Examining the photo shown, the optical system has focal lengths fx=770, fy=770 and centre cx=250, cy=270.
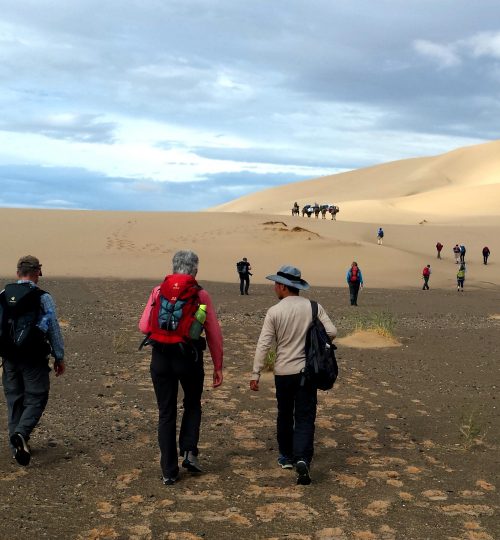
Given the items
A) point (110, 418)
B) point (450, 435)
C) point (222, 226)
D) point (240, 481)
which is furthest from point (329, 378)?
point (222, 226)

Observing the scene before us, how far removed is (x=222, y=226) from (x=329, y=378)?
127 feet

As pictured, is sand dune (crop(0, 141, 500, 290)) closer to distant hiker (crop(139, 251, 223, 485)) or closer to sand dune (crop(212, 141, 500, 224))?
sand dune (crop(212, 141, 500, 224))

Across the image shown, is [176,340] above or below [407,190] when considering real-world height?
Answer: below

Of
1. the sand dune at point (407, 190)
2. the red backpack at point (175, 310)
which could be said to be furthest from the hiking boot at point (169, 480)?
the sand dune at point (407, 190)

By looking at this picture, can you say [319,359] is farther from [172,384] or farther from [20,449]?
[20,449]

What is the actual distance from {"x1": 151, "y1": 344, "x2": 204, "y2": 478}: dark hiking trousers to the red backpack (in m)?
0.10

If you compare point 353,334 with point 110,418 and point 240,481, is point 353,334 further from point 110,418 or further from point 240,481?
point 240,481

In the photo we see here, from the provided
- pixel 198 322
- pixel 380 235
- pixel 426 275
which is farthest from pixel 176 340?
pixel 380 235

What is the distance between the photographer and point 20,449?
6215 millimetres

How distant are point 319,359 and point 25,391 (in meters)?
2.48

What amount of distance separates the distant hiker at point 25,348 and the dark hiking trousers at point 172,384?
3.40 feet

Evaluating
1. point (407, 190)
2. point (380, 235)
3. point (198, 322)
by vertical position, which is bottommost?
point (198, 322)

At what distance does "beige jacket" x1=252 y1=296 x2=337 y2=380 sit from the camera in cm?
611

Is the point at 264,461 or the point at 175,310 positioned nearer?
the point at 175,310
